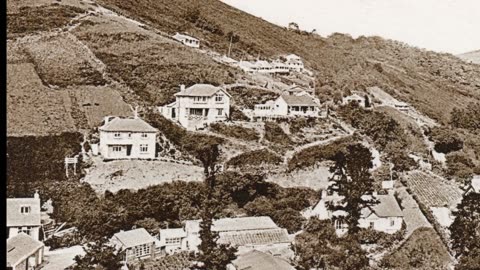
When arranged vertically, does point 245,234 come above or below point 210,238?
below

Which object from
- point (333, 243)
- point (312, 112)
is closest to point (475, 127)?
point (312, 112)

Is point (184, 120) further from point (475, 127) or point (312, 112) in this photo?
point (475, 127)

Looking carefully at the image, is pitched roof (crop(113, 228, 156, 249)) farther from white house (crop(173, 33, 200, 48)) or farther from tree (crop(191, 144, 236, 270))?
white house (crop(173, 33, 200, 48))

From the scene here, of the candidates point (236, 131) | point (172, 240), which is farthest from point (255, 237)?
point (236, 131)

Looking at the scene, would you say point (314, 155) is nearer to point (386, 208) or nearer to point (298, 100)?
point (386, 208)

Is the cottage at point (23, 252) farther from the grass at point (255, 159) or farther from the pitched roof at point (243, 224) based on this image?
the grass at point (255, 159)

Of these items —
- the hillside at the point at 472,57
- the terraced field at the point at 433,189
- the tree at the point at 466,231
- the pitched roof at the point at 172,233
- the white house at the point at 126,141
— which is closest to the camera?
the tree at the point at 466,231

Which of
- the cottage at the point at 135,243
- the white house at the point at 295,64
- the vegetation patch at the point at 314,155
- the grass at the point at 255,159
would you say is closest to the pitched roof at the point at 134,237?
the cottage at the point at 135,243
